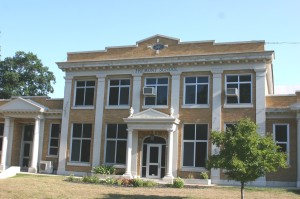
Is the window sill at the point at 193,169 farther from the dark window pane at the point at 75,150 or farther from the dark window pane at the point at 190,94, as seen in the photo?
the dark window pane at the point at 75,150

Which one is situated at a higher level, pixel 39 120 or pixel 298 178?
pixel 39 120

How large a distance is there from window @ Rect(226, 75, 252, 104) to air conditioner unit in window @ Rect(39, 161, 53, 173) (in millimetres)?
13420

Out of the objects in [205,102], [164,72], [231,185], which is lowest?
[231,185]

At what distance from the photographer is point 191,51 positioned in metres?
26.6

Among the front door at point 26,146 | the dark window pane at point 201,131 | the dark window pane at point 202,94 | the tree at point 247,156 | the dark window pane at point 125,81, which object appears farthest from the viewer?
the front door at point 26,146

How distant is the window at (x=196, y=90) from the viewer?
2577 cm

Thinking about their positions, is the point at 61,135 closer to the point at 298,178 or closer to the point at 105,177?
the point at 105,177

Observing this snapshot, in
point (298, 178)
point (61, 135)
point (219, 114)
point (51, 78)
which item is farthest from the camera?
point (51, 78)

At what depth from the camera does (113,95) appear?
92.0ft

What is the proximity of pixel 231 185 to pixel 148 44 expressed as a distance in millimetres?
11134

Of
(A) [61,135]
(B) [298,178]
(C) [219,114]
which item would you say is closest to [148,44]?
(C) [219,114]

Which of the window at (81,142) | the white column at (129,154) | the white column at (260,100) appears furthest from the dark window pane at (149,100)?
the white column at (260,100)

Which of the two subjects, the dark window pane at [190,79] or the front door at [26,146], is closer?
the dark window pane at [190,79]

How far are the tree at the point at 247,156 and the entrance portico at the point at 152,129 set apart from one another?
8.88 metres
